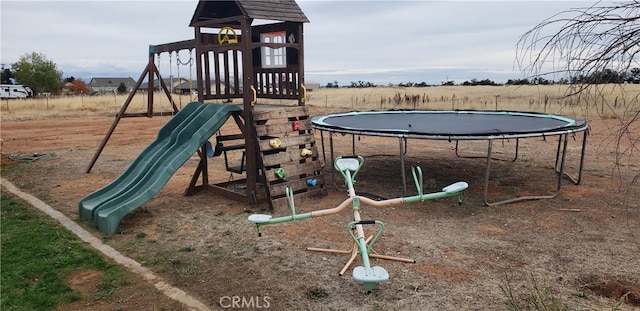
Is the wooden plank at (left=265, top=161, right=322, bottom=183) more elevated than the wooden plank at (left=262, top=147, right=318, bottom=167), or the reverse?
the wooden plank at (left=262, top=147, right=318, bottom=167)

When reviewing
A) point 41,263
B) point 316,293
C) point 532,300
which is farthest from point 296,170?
point 532,300

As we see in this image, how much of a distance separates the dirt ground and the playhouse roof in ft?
7.38

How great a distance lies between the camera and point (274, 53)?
640 centimetres

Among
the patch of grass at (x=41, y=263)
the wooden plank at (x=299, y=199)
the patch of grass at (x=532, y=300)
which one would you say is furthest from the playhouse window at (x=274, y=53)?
the patch of grass at (x=532, y=300)

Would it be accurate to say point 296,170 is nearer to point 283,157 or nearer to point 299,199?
point 283,157

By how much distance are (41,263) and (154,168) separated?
178 centimetres

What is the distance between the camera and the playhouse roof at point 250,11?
554 centimetres

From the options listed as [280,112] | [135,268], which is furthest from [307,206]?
[135,268]

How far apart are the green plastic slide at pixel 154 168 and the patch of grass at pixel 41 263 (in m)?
0.36

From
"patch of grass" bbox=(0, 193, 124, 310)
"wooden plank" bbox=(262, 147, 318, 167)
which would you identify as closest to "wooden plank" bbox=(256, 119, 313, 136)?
"wooden plank" bbox=(262, 147, 318, 167)

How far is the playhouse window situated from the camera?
20.5ft

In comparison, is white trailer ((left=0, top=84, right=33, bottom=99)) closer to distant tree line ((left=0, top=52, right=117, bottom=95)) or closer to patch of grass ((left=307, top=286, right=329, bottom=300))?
distant tree line ((left=0, top=52, right=117, bottom=95))

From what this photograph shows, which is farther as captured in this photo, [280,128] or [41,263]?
[280,128]

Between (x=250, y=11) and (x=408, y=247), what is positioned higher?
(x=250, y=11)
